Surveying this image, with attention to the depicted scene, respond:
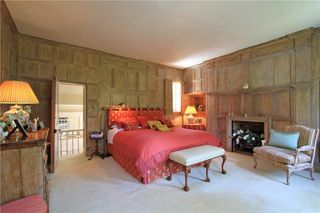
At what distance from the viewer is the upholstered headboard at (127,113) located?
4840 mm

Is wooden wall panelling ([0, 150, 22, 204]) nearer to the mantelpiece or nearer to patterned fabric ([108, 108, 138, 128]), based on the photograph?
patterned fabric ([108, 108, 138, 128])

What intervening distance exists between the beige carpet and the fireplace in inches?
44.3

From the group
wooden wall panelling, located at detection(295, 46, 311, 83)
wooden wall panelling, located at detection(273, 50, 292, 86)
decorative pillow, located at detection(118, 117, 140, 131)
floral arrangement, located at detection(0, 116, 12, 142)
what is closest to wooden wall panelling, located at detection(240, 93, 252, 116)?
wooden wall panelling, located at detection(273, 50, 292, 86)

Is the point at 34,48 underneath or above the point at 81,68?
above

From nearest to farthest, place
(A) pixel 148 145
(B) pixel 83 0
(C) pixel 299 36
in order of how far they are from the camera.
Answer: (B) pixel 83 0 → (A) pixel 148 145 → (C) pixel 299 36

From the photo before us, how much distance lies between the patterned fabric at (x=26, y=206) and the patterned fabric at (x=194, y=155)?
196 centimetres

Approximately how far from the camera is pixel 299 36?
370 centimetres

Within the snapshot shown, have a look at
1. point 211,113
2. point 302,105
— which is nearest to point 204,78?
point 211,113

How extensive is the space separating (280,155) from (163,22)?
3398 millimetres

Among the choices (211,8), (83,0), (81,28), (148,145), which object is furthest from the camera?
(81,28)

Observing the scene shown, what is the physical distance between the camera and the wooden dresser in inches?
58.1

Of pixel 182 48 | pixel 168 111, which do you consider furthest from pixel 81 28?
pixel 168 111

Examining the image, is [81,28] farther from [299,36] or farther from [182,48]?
[299,36]

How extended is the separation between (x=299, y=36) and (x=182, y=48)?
2698mm
